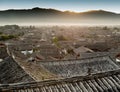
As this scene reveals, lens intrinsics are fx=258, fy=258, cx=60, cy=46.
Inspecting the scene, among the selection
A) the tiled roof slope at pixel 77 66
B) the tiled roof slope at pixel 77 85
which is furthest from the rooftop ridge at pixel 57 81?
the tiled roof slope at pixel 77 66

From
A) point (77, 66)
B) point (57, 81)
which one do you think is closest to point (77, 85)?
point (57, 81)

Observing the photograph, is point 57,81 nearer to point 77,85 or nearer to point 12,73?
point 77,85

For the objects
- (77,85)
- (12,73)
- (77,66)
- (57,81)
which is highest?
(57,81)

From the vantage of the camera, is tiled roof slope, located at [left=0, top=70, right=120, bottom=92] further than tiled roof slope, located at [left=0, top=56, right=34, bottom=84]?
No

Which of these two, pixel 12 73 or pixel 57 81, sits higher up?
pixel 57 81

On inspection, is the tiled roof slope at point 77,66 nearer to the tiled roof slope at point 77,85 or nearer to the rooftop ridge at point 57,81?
the rooftop ridge at point 57,81

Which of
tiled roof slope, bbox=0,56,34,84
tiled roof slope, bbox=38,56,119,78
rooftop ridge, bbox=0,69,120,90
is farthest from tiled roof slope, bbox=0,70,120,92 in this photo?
tiled roof slope, bbox=38,56,119,78

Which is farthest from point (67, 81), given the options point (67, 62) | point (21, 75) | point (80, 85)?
point (67, 62)

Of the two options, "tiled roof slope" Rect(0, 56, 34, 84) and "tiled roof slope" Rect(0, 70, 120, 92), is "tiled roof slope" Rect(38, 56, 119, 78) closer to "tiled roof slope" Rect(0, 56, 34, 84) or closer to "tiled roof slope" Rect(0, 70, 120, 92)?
"tiled roof slope" Rect(0, 56, 34, 84)
